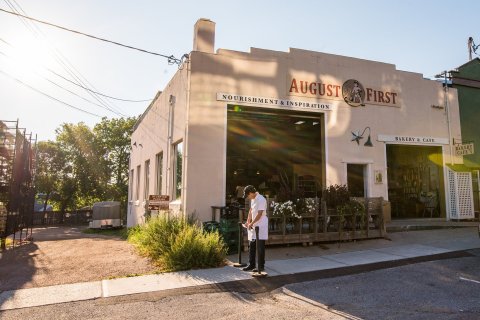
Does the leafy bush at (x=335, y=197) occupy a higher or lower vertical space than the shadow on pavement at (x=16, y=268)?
higher

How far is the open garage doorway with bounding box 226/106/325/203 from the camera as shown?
14.8m

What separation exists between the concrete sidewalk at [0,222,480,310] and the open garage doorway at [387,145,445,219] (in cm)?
342

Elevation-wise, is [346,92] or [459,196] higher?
[346,92]

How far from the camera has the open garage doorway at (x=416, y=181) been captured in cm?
1523

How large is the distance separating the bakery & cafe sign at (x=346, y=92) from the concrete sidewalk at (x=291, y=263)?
16.6 ft

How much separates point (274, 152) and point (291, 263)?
38.3 feet

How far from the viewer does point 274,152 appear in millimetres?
19453

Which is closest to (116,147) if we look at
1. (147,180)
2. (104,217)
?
(104,217)

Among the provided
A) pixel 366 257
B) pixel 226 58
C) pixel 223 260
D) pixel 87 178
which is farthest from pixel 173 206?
pixel 87 178

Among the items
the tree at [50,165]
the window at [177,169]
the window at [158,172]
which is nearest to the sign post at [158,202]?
the window at [177,169]

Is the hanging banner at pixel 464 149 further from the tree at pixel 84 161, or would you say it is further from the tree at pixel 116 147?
the tree at pixel 84 161

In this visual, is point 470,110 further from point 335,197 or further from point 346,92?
point 335,197

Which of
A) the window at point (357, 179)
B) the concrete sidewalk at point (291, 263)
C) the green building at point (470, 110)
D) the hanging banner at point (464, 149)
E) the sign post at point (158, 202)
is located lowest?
the concrete sidewalk at point (291, 263)

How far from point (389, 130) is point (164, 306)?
37.5ft
